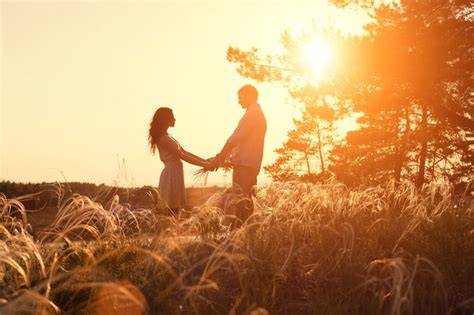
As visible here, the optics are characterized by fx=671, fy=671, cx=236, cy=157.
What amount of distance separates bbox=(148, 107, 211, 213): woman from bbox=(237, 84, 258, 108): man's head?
1232 mm

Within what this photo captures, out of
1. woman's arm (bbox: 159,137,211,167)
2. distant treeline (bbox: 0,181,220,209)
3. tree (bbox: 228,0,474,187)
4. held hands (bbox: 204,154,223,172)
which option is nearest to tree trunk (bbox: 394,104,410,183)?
tree (bbox: 228,0,474,187)

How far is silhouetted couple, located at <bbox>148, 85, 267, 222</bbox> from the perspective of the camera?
373 inches

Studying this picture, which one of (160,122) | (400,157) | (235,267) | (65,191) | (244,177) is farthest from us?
(400,157)

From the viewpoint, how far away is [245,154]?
10.2m

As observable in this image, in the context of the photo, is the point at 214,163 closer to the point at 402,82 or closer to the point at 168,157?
the point at 168,157

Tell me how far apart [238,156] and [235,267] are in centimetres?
456

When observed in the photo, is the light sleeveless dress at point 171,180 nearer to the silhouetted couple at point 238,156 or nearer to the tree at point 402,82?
the silhouetted couple at point 238,156

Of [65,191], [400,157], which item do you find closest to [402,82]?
[400,157]

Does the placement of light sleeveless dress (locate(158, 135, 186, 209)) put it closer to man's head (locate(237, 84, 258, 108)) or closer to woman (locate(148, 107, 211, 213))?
woman (locate(148, 107, 211, 213))

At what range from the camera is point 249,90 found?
33.1ft

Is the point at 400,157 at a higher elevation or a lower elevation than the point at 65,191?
higher

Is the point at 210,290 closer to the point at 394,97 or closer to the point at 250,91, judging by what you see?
the point at 250,91

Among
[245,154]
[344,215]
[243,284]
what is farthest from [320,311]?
[245,154]

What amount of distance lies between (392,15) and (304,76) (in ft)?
13.2
